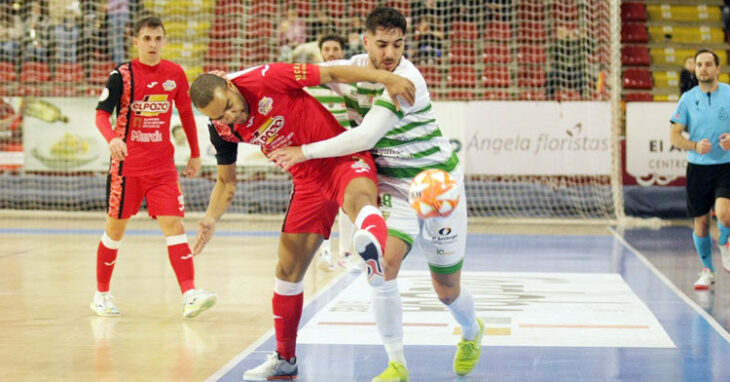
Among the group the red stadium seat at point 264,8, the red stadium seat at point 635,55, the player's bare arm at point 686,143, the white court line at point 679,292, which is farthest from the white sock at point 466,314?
the red stadium seat at point 635,55

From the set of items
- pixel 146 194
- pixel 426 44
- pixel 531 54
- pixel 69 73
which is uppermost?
pixel 426 44

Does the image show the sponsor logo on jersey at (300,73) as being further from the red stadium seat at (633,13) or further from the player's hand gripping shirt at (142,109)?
the red stadium seat at (633,13)

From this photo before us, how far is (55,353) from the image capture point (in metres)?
5.47

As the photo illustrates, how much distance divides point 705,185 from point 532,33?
877cm

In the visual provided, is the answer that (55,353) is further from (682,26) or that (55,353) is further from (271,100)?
Result: (682,26)

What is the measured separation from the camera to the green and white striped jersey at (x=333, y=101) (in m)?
4.88

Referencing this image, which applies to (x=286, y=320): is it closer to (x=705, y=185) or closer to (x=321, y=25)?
(x=705, y=185)

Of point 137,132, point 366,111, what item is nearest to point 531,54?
point 137,132

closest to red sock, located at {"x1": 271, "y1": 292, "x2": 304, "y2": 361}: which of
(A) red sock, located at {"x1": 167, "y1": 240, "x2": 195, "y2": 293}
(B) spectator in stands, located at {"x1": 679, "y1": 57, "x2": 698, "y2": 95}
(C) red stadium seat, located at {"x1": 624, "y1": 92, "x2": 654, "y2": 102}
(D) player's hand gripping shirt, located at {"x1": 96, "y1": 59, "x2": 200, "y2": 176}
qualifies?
(A) red sock, located at {"x1": 167, "y1": 240, "x2": 195, "y2": 293}

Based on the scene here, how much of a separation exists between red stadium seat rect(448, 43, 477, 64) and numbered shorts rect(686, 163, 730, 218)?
802 cm

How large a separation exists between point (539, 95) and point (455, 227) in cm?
1023

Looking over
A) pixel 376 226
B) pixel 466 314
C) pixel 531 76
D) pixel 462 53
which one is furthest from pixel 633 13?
pixel 376 226

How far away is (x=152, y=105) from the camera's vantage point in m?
6.71

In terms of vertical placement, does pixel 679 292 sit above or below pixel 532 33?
below
